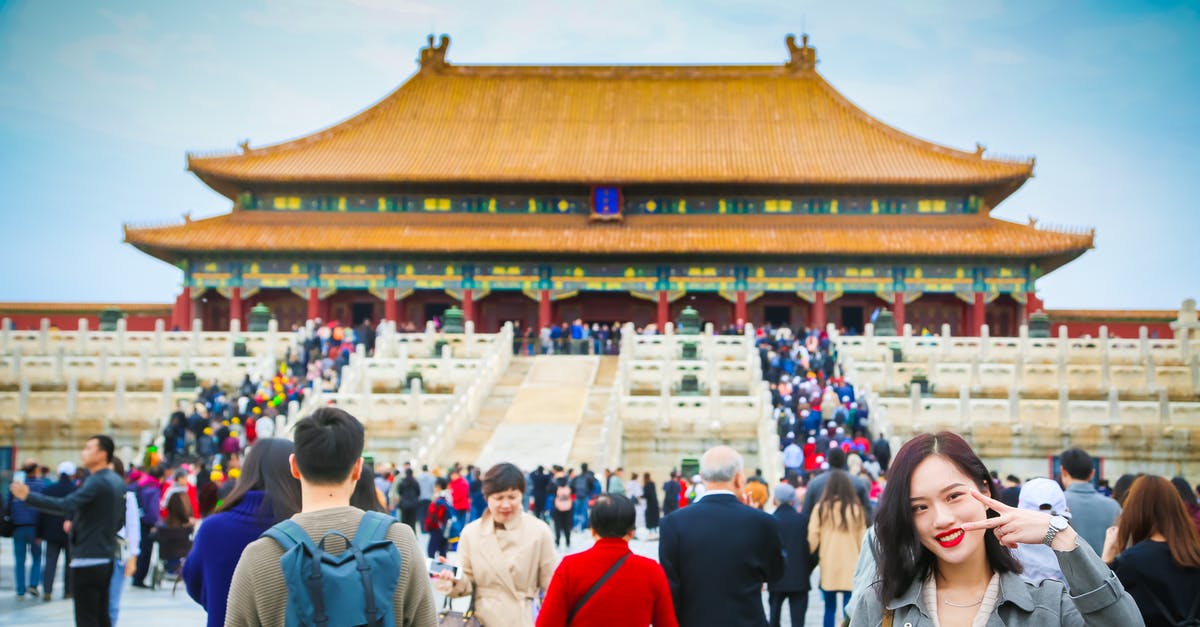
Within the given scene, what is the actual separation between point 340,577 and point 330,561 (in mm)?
60

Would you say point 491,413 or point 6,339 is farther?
point 6,339

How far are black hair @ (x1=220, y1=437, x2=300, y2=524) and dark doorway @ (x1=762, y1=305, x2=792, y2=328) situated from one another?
35.3 metres

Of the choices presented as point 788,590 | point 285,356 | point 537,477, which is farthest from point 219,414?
point 788,590

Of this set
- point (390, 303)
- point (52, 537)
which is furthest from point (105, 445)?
point (390, 303)

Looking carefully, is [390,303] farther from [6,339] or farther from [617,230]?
[6,339]

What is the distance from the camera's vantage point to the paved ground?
9891 millimetres

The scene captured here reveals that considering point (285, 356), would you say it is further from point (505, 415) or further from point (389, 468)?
point (389, 468)

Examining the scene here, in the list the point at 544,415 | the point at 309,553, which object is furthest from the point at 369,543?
the point at 544,415

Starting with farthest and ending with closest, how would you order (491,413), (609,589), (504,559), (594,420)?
1. (491,413)
2. (594,420)
3. (504,559)
4. (609,589)

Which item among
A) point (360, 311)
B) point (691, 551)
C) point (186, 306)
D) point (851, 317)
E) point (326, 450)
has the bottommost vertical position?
point (691, 551)

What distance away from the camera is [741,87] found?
45.1m

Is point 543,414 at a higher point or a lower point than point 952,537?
lower

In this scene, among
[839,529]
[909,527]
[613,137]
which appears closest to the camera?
[909,527]

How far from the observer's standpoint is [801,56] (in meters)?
45.5
